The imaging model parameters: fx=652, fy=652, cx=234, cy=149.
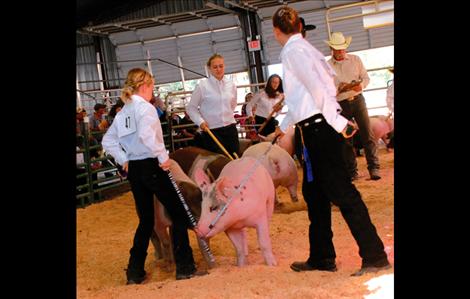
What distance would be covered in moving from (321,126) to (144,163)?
0.98 m

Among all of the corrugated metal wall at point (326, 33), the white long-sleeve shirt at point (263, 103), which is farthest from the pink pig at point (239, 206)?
the corrugated metal wall at point (326, 33)

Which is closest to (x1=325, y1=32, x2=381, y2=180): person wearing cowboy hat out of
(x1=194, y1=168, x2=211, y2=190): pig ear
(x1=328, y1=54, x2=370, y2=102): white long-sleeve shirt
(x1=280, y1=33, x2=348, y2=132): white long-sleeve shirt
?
(x1=328, y1=54, x2=370, y2=102): white long-sleeve shirt

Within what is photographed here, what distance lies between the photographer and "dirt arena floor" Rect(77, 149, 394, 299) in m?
2.55

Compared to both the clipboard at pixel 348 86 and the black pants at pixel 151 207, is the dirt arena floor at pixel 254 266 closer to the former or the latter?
the black pants at pixel 151 207

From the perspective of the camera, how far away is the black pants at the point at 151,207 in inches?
128

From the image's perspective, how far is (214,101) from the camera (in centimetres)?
453

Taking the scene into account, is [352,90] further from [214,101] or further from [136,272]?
[136,272]

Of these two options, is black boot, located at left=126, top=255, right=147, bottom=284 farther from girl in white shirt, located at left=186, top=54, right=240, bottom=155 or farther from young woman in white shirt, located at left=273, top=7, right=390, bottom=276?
girl in white shirt, located at left=186, top=54, right=240, bottom=155

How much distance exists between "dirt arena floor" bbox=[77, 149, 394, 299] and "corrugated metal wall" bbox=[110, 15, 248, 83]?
58.0 inches

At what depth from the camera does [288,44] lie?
2752 mm

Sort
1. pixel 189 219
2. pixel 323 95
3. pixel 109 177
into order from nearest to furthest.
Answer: pixel 323 95 < pixel 189 219 < pixel 109 177
